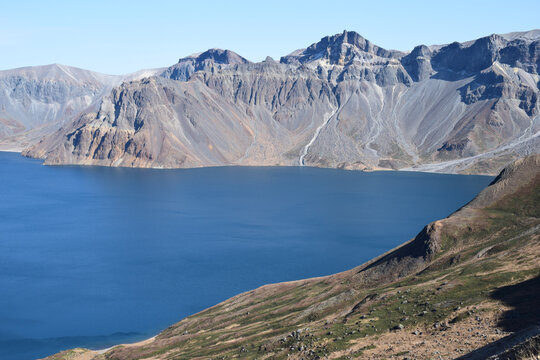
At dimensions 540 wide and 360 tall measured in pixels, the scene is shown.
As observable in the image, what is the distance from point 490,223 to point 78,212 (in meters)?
154

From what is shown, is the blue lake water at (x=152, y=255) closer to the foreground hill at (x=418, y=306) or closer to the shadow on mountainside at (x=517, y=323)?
the foreground hill at (x=418, y=306)

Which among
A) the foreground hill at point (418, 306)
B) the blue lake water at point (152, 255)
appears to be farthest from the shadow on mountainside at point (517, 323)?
the blue lake water at point (152, 255)

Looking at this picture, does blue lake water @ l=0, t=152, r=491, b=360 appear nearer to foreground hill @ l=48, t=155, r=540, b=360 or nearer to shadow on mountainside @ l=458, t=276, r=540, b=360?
foreground hill @ l=48, t=155, r=540, b=360

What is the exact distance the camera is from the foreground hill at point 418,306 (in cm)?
4253

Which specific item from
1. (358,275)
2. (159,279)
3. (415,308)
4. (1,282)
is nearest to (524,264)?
(415,308)

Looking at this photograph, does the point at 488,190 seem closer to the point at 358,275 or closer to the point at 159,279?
the point at 358,275

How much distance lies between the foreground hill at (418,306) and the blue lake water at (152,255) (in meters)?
15.1

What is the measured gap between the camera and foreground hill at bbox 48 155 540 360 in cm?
4253

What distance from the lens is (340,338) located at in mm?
48625

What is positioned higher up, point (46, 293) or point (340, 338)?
point (46, 293)

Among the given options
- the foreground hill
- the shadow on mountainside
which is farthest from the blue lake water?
the shadow on mountainside

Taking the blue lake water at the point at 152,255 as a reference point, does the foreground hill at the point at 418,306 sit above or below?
below

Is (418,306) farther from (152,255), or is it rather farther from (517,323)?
(152,255)

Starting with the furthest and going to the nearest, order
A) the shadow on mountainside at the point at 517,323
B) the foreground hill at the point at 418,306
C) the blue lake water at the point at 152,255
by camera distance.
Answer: the blue lake water at the point at 152,255 < the foreground hill at the point at 418,306 < the shadow on mountainside at the point at 517,323
